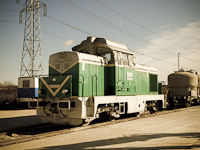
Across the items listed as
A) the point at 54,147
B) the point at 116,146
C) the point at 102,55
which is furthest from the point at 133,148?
the point at 102,55

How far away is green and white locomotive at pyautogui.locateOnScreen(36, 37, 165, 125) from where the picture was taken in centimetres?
798

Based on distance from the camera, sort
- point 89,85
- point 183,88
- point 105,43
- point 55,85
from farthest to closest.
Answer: point 183,88, point 105,43, point 89,85, point 55,85

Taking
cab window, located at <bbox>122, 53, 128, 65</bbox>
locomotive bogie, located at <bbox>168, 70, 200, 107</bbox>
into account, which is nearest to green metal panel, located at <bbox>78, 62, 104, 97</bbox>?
cab window, located at <bbox>122, 53, 128, 65</bbox>

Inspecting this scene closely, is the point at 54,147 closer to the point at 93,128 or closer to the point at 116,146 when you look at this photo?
the point at 116,146

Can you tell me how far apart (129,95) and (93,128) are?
10.3 feet

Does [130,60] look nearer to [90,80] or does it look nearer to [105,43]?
[105,43]

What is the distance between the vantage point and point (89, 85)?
28.2ft

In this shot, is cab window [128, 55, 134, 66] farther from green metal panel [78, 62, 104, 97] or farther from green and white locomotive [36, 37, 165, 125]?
green metal panel [78, 62, 104, 97]

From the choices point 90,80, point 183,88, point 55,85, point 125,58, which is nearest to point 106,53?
point 125,58

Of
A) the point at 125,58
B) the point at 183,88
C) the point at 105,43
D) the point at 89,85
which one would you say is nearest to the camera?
the point at 89,85

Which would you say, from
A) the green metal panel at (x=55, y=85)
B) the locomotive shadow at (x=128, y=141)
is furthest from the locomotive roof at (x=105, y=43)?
the locomotive shadow at (x=128, y=141)

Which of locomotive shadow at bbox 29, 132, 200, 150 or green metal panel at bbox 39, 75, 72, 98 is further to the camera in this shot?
green metal panel at bbox 39, 75, 72, 98

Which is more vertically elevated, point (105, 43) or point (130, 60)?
point (105, 43)

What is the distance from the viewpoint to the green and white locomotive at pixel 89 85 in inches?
314
